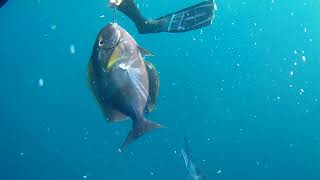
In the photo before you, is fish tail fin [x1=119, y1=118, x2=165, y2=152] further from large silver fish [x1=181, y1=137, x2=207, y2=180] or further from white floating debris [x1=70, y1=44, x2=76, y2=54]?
white floating debris [x1=70, y1=44, x2=76, y2=54]

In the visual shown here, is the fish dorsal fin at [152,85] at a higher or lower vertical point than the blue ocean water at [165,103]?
higher

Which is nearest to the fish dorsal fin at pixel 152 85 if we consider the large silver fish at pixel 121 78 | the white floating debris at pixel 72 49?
the large silver fish at pixel 121 78

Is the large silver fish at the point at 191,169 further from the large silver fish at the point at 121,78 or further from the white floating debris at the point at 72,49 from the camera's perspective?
the white floating debris at the point at 72,49

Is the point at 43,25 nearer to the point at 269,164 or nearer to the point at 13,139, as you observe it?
the point at 13,139

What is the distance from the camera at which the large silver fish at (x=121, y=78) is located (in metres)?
2.62

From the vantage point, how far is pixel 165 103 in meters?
32.6

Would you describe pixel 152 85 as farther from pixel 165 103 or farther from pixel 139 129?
pixel 165 103

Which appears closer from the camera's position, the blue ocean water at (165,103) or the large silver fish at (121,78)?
Answer: the large silver fish at (121,78)

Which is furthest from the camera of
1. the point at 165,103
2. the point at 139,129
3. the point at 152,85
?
the point at 165,103

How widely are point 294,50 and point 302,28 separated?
2.72 m

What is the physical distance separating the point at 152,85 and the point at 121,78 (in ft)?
1.01

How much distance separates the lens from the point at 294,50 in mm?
35656

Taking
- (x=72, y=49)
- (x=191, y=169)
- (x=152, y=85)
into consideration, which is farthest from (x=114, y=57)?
(x=72, y=49)

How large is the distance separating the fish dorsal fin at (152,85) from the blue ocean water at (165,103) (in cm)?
2602
